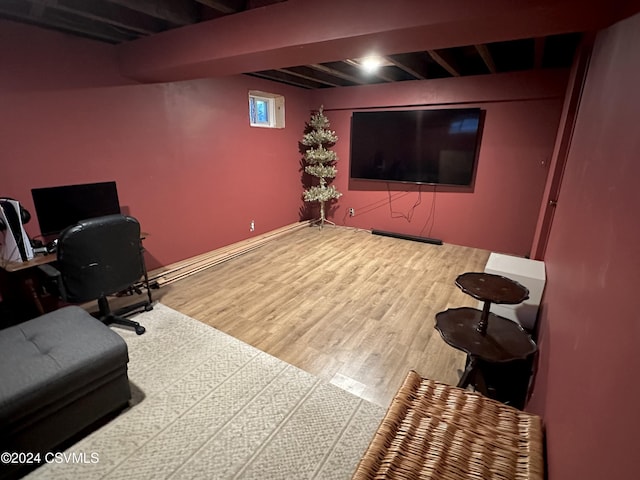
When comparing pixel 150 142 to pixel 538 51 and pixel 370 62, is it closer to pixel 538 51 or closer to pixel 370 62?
pixel 370 62

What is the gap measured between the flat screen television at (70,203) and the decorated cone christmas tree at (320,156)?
3.02 metres

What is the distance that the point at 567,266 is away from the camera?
148 cm

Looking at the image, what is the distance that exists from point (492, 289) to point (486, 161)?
10.4 ft

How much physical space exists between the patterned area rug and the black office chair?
0.54m

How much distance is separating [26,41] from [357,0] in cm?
252

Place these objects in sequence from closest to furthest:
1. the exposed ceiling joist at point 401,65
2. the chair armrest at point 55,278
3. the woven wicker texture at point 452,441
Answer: the woven wicker texture at point 452,441, the chair armrest at point 55,278, the exposed ceiling joist at point 401,65

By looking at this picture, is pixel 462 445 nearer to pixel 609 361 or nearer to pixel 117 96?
pixel 609 361

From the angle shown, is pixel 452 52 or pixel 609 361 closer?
pixel 609 361

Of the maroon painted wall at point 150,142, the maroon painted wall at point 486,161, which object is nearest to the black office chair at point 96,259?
the maroon painted wall at point 150,142

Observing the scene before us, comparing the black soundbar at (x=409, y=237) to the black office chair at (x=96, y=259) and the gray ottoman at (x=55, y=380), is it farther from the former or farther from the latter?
the gray ottoman at (x=55, y=380)

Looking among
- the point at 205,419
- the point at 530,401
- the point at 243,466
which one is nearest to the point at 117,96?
the point at 205,419

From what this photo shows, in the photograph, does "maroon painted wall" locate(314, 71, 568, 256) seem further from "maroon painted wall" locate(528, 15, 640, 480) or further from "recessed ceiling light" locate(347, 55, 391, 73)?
"maroon painted wall" locate(528, 15, 640, 480)

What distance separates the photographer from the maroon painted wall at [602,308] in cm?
62

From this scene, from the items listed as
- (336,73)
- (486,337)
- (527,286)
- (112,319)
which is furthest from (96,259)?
(336,73)
